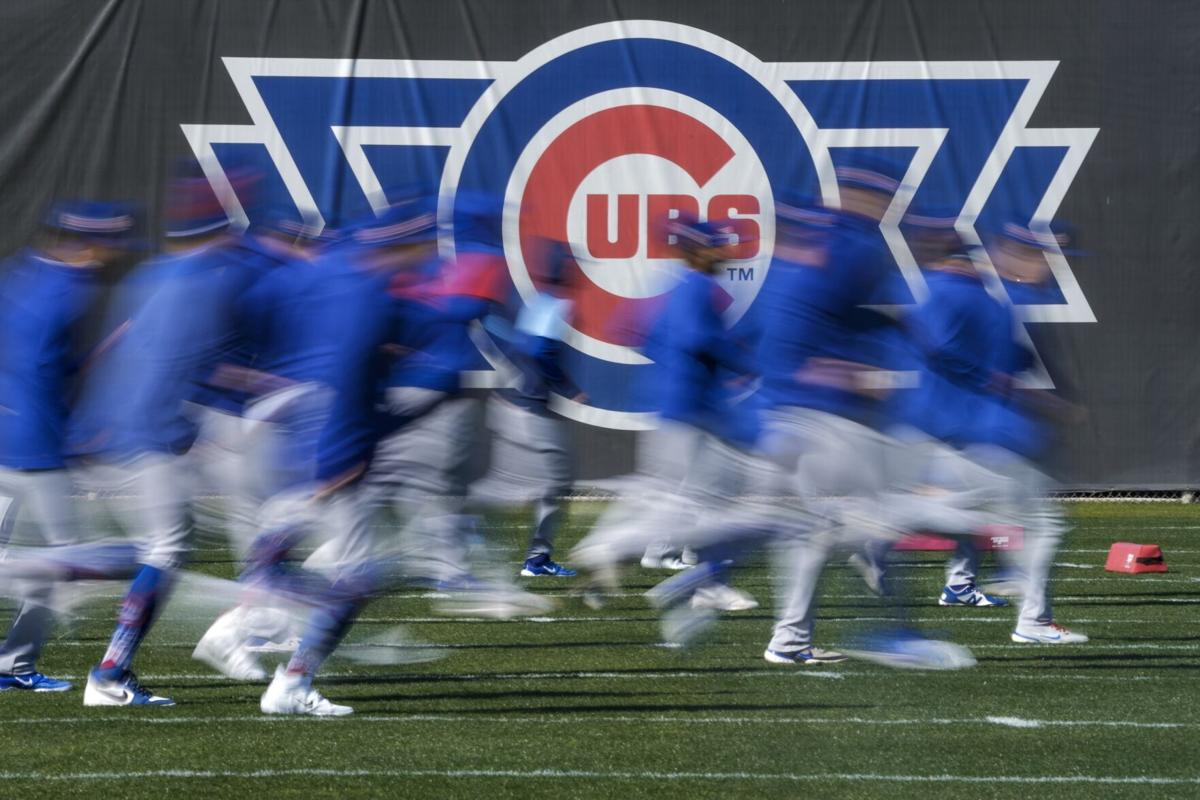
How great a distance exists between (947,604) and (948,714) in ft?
11.8

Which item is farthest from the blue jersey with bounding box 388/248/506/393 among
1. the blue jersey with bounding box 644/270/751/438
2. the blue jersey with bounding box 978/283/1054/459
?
the blue jersey with bounding box 978/283/1054/459

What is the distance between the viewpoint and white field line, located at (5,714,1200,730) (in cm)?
750

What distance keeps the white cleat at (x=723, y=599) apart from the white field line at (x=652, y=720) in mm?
2105

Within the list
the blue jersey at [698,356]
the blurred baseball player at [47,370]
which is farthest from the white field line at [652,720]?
the blue jersey at [698,356]

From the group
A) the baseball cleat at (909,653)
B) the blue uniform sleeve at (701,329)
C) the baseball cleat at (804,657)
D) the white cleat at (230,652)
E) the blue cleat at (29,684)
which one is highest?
the blue uniform sleeve at (701,329)

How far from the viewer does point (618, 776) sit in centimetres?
650

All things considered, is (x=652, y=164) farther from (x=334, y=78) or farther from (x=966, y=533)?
(x=966, y=533)

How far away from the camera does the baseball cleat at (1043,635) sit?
9719mm

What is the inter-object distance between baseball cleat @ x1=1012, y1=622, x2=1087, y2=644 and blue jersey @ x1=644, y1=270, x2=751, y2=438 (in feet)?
6.78

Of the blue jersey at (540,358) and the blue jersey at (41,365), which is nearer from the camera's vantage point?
the blue jersey at (41,365)

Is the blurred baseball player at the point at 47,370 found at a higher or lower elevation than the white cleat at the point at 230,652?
higher

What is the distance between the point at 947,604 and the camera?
11.3 m

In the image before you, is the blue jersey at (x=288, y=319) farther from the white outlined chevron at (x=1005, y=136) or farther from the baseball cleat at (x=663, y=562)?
the white outlined chevron at (x=1005, y=136)

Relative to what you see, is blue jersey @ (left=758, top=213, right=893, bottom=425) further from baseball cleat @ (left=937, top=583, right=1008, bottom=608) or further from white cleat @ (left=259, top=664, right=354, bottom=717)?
baseball cleat @ (left=937, top=583, right=1008, bottom=608)
